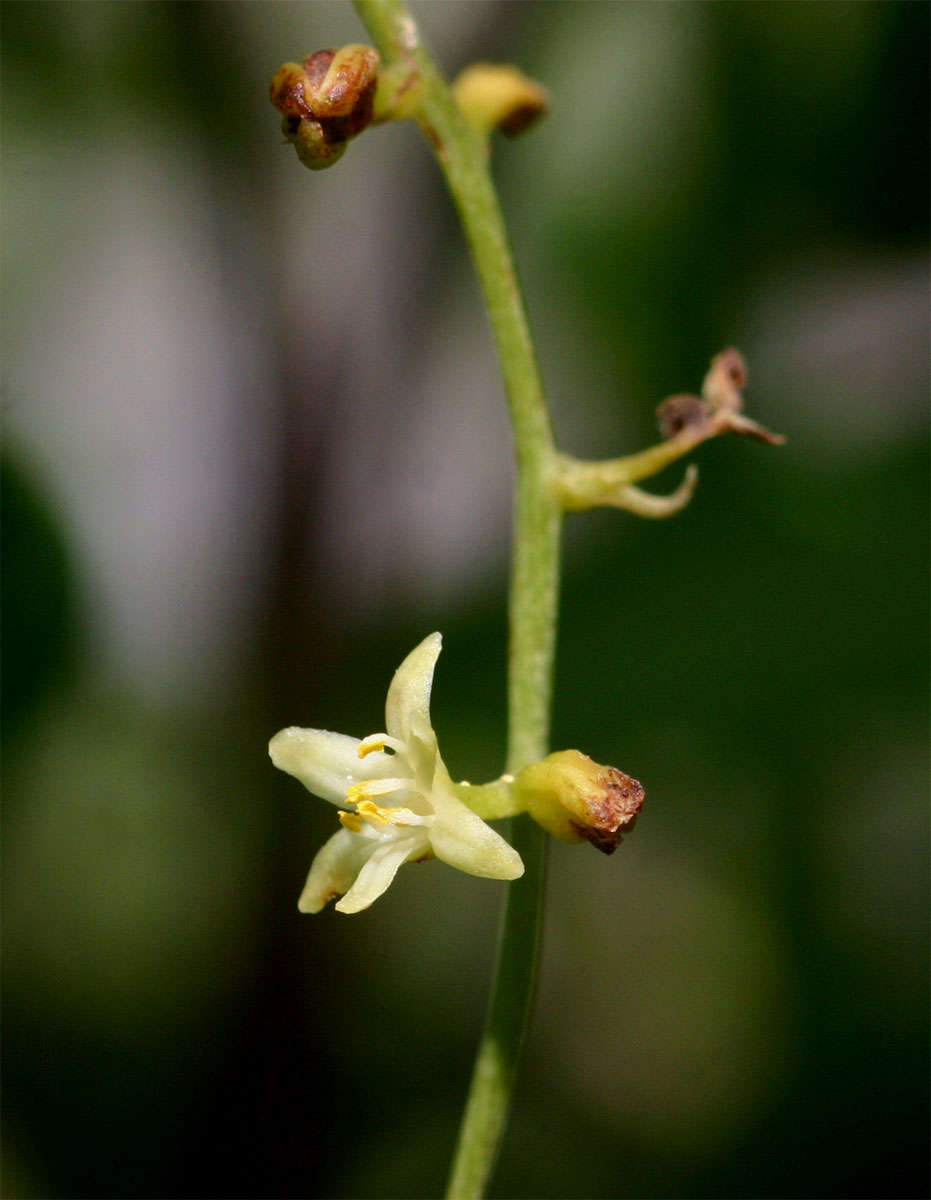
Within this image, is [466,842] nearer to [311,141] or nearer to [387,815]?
[387,815]

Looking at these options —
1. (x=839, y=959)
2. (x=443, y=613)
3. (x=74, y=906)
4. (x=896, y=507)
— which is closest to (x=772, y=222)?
(x=896, y=507)

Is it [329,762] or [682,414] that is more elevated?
[682,414]

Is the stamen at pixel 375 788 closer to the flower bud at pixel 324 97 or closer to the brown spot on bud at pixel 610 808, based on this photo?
the brown spot on bud at pixel 610 808

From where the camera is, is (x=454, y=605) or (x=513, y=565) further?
(x=454, y=605)

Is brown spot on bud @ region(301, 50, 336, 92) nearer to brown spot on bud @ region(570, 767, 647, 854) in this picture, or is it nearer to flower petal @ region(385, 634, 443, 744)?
flower petal @ region(385, 634, 443, 744)

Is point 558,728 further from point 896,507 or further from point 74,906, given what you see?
point 74,906

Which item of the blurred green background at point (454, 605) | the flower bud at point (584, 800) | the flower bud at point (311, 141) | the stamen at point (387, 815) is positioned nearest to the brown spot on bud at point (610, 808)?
the flower bud at point (584, 800)

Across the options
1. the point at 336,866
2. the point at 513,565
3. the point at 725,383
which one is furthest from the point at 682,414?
the point at 336,866
